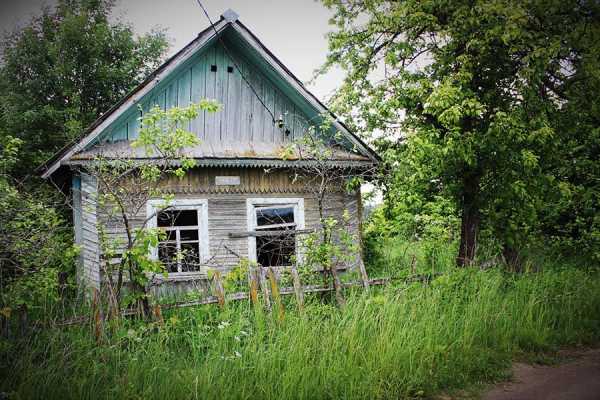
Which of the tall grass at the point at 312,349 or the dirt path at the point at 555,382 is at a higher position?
the tall grass at the point at 312,349

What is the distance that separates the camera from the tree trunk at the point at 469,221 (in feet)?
24.9

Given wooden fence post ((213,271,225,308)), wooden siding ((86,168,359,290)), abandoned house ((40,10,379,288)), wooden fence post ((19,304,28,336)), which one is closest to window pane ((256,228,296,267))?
abandoned house ((40,10,379,288))

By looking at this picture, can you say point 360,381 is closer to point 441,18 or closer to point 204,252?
point 204,252

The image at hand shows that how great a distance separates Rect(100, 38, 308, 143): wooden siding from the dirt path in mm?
6399

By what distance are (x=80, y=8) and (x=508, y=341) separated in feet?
72.3

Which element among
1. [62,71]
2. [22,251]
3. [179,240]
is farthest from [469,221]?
[62,71]

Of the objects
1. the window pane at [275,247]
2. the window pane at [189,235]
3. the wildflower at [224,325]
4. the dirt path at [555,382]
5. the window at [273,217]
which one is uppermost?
the window at [273,217]

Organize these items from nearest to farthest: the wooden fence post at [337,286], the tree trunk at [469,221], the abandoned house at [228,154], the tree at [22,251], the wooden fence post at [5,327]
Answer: the wooden fence post at [5,327] → the tree at [22,251] → the wooden fence post at [337,286] → the tree trunk at [469,221] → the abandoned house at [228,154]

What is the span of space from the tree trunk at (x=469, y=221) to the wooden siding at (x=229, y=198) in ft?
7.26

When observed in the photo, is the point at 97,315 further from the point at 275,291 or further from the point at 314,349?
the point at 314,349

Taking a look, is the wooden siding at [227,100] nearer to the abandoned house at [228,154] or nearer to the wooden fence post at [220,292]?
the abandoned house at [228,154]

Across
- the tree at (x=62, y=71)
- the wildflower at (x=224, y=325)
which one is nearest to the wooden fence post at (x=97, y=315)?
the wildflower at (x=224, y=325)

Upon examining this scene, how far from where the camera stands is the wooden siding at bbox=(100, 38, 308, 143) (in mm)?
8477

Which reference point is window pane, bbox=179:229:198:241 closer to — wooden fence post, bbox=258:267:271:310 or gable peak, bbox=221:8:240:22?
wooden fence post, bbox=258:267:271:310
